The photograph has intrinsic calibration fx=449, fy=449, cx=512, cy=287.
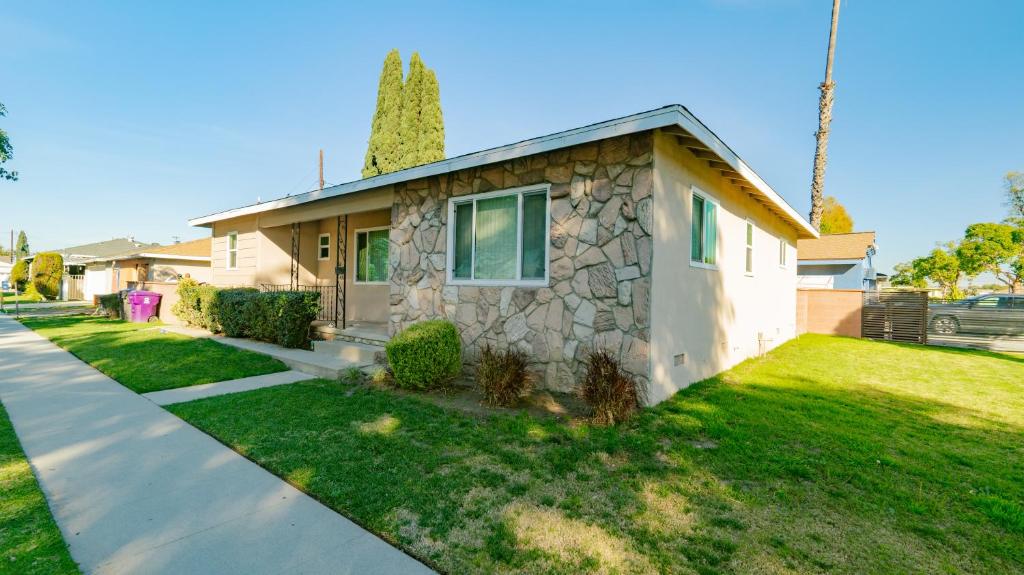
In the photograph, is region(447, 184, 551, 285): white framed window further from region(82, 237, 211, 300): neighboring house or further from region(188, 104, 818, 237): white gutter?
region(82, 237, 211, 300): neighboring house

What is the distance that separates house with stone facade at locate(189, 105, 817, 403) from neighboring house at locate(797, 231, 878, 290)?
12.9m

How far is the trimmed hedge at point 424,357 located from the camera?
5.68 metres

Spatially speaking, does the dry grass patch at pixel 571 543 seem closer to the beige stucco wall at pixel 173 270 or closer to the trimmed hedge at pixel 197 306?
the trimmed hedge at pixel 197 306

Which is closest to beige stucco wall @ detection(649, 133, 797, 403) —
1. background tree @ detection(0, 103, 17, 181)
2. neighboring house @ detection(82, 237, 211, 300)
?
background tree @ detection(0, 103, 17, 181)

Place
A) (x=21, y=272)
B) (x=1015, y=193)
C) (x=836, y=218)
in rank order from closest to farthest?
(x=1015, y=193)
(x=21, y=272)
(x=836, y=218)

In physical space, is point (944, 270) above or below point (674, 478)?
above

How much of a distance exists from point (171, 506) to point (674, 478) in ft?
11.4

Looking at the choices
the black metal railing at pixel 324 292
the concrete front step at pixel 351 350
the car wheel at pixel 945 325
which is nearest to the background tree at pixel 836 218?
the car wheel at pixel 945 325

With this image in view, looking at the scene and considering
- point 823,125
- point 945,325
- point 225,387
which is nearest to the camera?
point 225,387

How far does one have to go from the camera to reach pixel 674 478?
3428 mm

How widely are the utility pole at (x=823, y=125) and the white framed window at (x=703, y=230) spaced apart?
10.8m

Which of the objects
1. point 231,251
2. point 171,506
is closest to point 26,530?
point 171,506

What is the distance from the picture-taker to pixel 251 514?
9.14ft

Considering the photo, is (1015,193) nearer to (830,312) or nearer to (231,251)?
(830,312)
